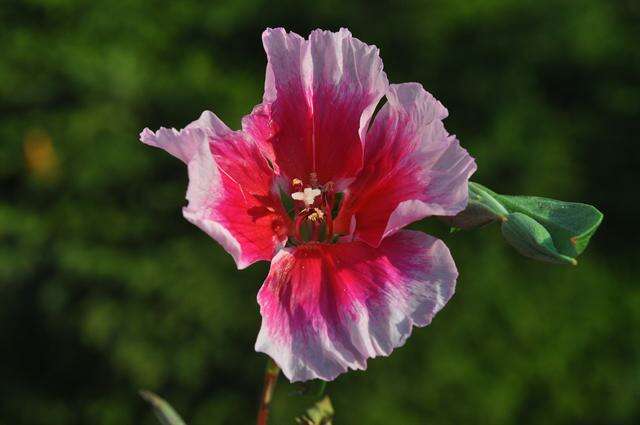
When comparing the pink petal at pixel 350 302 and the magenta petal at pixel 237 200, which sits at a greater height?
the magenta petal at pixel 237 200

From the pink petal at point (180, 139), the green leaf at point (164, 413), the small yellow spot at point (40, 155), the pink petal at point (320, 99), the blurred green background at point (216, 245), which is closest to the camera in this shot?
the pink petal at point (180, 139)

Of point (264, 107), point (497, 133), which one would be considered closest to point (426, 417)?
point (497, 133)

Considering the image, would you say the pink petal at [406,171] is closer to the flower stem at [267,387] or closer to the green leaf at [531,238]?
the green leaf at [531,238]

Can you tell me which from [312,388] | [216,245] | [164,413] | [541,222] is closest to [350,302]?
[312,388]

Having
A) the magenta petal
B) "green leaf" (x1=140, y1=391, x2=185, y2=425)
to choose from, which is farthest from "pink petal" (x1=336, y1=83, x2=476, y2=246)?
"green leaf" (x1=140, y1=391, x2=185, y2=425)

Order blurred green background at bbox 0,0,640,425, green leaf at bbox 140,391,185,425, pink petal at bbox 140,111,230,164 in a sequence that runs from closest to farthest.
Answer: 1. pink petal at bbox 140,111,230,164
2. green leaf at bbox 140,391,185,425
3. blurred green background at bbox 0,0,640,425

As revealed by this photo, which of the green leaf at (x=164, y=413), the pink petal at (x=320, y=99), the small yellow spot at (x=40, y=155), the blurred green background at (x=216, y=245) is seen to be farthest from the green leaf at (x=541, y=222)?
the small yellow spot at (x=40, y=155)

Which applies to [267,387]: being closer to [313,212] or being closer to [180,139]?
[313,212]

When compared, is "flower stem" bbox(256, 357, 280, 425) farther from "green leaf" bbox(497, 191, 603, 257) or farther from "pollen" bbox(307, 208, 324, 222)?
"green leaf" bbox(497, 191, 603, 257)
